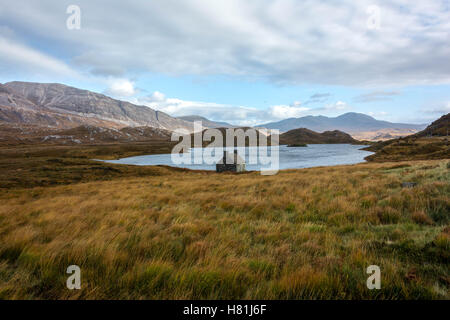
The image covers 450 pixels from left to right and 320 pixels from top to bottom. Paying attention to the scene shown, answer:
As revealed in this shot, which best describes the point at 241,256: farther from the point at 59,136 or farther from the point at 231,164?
the point at 59,136

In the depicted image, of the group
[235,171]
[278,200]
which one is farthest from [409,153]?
[278,200]

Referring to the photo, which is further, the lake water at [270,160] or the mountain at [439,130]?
the mountain at [439,130]

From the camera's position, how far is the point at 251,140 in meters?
181

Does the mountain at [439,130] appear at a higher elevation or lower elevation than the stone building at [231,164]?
higher


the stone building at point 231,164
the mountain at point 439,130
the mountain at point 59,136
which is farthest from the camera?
the mountain at point 59,136

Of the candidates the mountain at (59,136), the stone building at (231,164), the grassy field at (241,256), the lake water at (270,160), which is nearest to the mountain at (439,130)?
the lake water at (270,160)

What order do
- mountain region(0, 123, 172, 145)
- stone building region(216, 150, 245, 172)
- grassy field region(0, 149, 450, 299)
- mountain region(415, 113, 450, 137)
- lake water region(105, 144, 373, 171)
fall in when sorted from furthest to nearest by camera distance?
mountain region(0, 123, 172, 145) → mountain region(415, 113, 450, 137) → lake water region(105, 144, 373, 171) → stone building region(216, 150, 245, 172) → grassy field region(0, 149, 450, 299)

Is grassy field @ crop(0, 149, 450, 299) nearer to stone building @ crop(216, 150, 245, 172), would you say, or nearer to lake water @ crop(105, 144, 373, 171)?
stone building @ crop(216, 150, 245, 172)

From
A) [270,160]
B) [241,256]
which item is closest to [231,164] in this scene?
[270,160]

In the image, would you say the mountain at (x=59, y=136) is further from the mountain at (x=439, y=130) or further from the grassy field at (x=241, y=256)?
the mountain at (x=439, y=130)

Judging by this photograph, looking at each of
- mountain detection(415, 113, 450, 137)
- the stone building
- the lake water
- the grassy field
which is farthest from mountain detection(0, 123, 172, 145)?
mountain detection(415, 113, 450, 137)

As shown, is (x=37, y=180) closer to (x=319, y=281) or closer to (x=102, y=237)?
(x=102, y=237)

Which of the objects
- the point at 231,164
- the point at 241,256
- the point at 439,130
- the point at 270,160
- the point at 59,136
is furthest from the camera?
the point at 59,136

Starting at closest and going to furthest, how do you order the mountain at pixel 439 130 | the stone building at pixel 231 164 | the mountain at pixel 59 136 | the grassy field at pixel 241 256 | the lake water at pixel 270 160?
the grassy field at pixel 241 256 → the stone building at pixel 231 164 → the lake water at pixel 270 160 → the mountain at pixel 439 130 → the mountain at pixel 59 136
